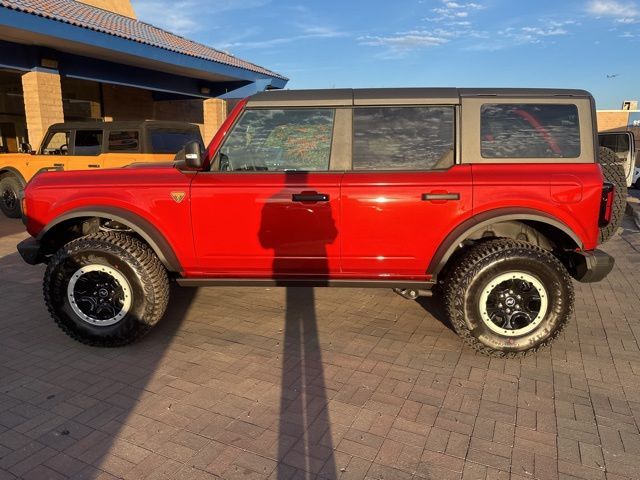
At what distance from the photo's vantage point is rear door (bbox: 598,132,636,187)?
9578mm

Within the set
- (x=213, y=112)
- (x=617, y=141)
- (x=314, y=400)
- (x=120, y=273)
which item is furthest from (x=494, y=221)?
(x=213, y=112)

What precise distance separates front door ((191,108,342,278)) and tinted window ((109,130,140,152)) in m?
5.77

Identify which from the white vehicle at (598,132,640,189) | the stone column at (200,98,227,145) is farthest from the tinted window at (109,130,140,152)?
the stone column at (200,98,227,145)

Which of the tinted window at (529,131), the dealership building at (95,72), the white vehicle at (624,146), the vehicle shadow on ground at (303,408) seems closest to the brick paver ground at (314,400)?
the vehicle shadow on ground at (303,408)

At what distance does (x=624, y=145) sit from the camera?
405 inches

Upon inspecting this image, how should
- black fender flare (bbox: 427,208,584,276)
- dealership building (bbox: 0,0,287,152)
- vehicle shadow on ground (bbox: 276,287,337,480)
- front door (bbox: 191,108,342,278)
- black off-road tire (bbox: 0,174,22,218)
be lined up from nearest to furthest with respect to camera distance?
vehicle shadow on ground (bbox: 276,287,337,480), black fender flare (bbox: 427,208,584,276), front door (bbox: 191,108,342,278), black off-road tire (bbox: 0,174,22,218), dealership building (bbox: 0,0,287,152)

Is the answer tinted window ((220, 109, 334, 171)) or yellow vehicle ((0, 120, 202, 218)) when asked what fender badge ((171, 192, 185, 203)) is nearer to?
tinted window ((220, 109, 334, 171))

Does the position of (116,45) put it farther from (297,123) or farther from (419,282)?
(419,282)

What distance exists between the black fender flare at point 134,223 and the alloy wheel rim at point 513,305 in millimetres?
2538

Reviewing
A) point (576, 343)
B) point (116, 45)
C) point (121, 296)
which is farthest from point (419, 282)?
point (116, 45)

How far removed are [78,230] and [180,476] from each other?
2709 mm

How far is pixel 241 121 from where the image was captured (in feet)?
11.8

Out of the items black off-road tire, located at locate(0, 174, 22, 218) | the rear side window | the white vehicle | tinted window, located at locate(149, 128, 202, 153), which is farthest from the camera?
the rear side window

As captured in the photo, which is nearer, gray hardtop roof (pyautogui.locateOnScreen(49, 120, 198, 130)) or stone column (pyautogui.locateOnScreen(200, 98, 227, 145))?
gray hardtop roof (pyautogui.locateOnScreen(49, 120, 198, 130))
